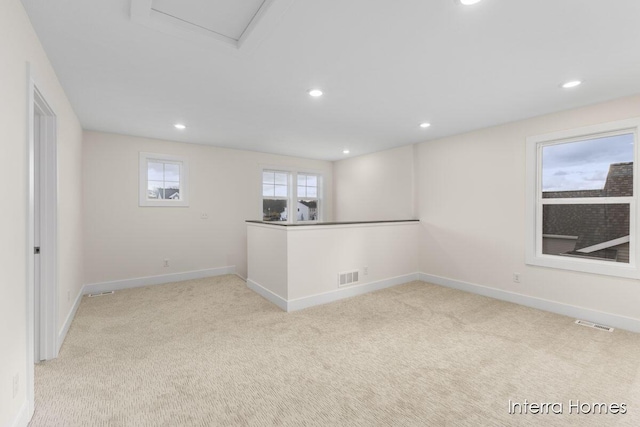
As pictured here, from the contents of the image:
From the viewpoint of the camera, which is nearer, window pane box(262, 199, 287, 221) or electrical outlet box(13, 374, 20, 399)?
electrical outlet box(13, 374, 20, 399)

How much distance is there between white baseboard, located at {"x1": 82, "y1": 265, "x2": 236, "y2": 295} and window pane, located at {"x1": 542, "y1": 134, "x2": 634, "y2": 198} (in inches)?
201

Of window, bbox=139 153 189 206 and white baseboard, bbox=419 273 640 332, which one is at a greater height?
window, bbox=139 153 189 206

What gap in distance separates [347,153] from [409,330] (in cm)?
385

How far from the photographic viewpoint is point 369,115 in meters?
3.57

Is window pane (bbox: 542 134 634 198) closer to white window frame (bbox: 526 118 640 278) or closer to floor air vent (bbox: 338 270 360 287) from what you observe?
white window frame (bbox: 526 118 640 278)

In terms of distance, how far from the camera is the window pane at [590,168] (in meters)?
3.03

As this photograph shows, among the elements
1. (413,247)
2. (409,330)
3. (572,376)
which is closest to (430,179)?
(413,247)

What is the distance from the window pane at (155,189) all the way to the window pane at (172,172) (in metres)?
0.15

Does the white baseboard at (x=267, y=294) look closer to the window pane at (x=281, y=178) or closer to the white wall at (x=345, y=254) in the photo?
the white wall at (x=345, y=254)

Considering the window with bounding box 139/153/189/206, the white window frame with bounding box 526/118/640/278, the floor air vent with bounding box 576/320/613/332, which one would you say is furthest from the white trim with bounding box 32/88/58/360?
the floor air vent with bounding box 576/320/613/332

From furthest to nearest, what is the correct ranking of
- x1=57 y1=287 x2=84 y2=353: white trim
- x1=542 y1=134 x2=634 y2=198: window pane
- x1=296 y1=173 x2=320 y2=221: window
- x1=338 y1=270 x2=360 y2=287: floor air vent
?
x1=296 y1=173 x2=320 y2=221: window
x1=338 y1=270 x2=360 y2=287: floor air vent
x1=542 y1=134 x2=634 y2=198: window pane
x1=57 y1=287 x2=84 y2=353: white trim

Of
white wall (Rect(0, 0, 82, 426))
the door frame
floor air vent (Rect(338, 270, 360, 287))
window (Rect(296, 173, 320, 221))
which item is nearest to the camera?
white wall (Rect(0, 0, 82, 426))

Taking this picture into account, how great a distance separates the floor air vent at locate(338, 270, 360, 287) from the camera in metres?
3.95

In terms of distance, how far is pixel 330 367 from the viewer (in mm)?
2252
